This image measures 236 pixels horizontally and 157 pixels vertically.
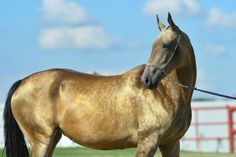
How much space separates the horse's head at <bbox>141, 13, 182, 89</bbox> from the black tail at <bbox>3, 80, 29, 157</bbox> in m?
2.21

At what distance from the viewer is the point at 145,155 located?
7.91m

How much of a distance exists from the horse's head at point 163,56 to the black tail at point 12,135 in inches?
87.0

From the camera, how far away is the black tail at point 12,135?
9.05 m

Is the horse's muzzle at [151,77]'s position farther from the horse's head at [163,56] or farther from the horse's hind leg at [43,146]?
the horse's hind leg at [43,146]

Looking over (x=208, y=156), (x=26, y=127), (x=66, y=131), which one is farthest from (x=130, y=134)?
(x=208, y=156)

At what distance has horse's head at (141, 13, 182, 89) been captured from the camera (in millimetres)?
7754

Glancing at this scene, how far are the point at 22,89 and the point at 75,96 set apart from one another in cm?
80

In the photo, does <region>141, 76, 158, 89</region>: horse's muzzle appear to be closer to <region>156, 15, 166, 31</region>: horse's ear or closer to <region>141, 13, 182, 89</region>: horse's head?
<region>141, 13, 182, 89</region>: horse's head

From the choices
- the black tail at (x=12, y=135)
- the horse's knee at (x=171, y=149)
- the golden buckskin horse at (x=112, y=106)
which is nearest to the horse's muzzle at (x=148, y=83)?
the golden buckskin horse at (x=112, y=106)

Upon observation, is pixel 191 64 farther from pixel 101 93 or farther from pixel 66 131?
pixel 66 131

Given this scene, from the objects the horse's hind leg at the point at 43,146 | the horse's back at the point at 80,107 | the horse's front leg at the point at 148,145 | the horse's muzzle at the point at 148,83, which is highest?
the horse's muzzle at the point at 148,83

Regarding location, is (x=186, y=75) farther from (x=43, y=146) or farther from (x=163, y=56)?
(x=43, y=146)

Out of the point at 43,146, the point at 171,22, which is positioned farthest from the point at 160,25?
the point at 43,146

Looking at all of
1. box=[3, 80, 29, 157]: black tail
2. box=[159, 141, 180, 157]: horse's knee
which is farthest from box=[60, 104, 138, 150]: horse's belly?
box=[3, 80, 29, 157]: black tail
